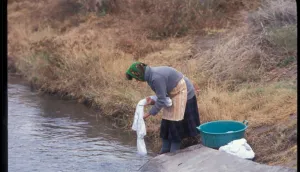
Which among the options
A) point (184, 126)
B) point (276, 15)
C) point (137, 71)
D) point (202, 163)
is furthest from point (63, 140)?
point (276, 15)

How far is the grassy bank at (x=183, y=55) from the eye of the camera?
896 centimetres

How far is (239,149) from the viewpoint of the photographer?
715 cm

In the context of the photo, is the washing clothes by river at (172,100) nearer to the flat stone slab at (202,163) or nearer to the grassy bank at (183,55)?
the flat stone slab at (202,163)

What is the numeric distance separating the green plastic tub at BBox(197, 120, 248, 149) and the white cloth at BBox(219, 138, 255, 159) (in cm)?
16

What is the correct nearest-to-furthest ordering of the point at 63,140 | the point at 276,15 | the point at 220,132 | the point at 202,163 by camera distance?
the point at 202,163, the point at 220,132, the point at 63,140, the point at 276,15

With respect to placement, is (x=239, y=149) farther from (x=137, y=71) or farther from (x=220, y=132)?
(x=137, y=71)

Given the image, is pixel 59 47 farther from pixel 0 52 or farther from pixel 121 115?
pixel 0 52

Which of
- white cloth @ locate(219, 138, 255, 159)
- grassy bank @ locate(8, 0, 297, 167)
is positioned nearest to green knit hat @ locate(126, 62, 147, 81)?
white cloth @ locate(219, 138, 255, 159)

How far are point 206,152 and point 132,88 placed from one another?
4.16 meters

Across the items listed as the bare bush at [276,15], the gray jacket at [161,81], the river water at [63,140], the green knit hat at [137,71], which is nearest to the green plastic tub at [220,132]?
the gray jacket at [161,81]

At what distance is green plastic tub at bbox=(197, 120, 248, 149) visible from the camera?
7.42 meters

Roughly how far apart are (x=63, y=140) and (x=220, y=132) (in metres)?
3.26

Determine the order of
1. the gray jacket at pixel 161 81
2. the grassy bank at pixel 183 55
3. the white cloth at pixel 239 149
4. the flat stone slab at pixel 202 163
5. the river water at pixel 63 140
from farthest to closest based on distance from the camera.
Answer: the grassy bank at pixel 183 55
the river water at pixel 63 140
the gray jacket at pixel 161 81
the white cloth at pixel 239 149
the flat stone slab at pixel 202 163

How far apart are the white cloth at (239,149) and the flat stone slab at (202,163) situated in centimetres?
10
